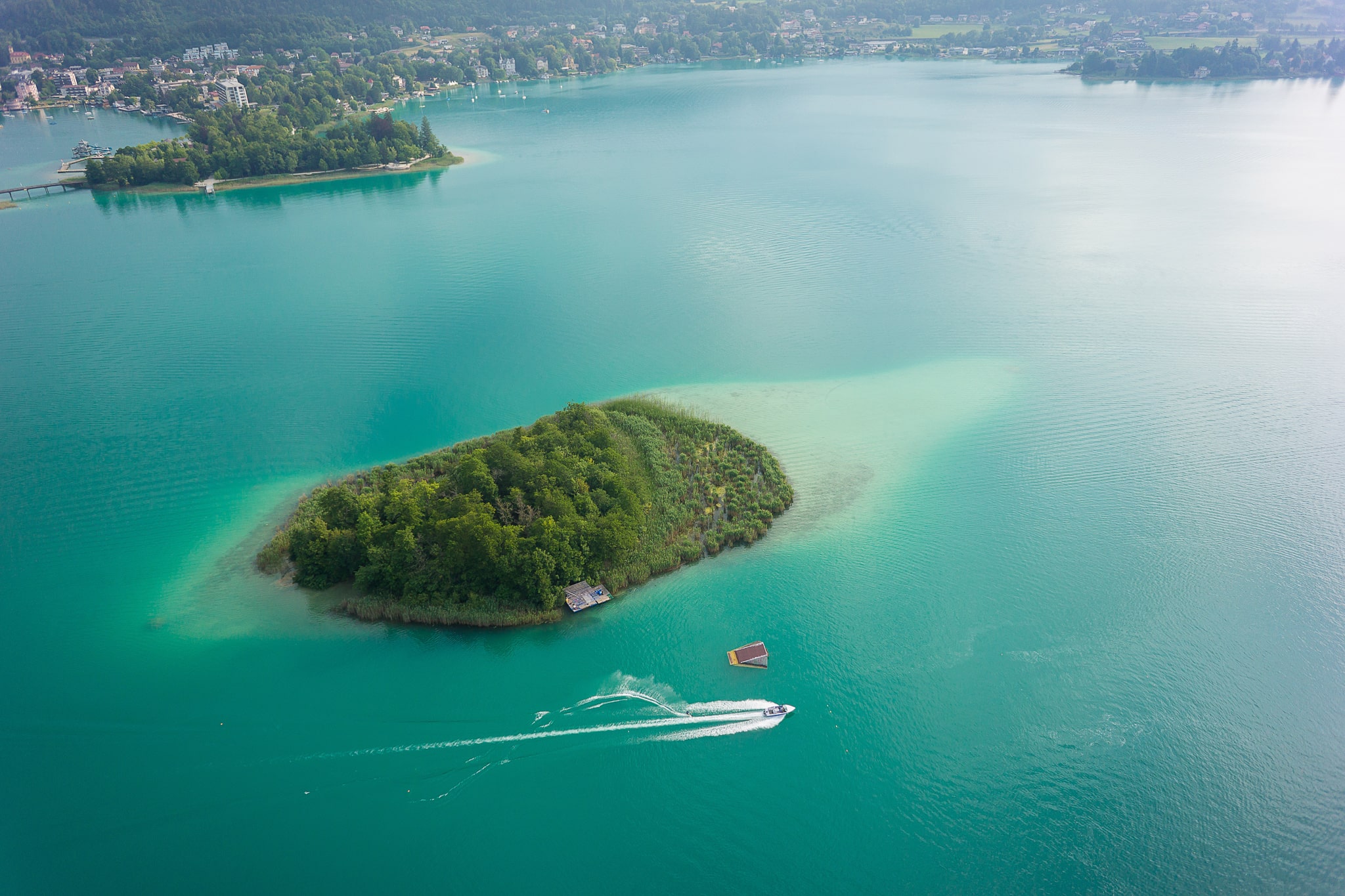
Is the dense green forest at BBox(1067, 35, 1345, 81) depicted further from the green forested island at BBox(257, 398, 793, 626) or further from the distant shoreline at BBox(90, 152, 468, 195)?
the green forested island at BBox(257, 398, 793, 626)

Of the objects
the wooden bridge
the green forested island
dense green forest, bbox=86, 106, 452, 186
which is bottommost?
the green forested island

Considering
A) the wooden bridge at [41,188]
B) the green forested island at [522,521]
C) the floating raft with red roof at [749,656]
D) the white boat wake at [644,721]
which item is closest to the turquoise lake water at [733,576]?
the white boat wake at [644,721]

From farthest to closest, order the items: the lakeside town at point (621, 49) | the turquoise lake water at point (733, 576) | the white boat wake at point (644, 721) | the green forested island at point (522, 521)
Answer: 1. the lakeside town at point (621, 49)
2. the green forested island at point (522, 521)
3. the white boat wake at point (644, 721)
4. the turquoise lake water at point (733, 576)

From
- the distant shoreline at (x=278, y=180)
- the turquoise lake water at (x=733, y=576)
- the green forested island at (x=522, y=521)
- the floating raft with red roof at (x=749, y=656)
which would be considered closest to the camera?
the turquoise lake water at (x=733, y=576)

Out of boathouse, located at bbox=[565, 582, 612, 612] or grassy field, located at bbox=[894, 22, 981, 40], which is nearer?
boathouse, located at bbox=[565, 582, 612, 612]

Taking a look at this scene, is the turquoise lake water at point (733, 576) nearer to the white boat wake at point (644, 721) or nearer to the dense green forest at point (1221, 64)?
the white boat wake at point (644, 721)

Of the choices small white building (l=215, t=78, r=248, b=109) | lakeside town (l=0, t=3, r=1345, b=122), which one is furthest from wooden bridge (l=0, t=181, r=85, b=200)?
small white building (l=215, t=78, r=248, b=109)
